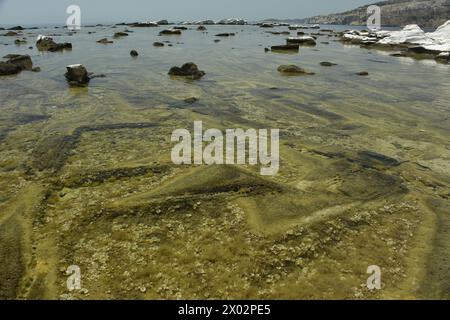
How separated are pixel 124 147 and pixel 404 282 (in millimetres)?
8104

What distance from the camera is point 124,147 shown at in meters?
10.1

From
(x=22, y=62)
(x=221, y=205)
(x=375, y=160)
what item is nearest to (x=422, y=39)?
(x=375, y=160)

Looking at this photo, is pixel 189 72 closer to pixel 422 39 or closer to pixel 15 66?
pixel 15 66

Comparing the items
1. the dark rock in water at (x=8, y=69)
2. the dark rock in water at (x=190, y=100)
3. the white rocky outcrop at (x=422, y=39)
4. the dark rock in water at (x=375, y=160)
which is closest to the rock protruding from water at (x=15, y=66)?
the dark rock in water at (x=8, y=69)

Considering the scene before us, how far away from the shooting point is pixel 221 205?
716 cm

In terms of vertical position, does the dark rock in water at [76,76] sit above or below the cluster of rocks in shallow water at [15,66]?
below

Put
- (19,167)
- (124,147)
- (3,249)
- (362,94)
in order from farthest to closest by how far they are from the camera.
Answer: (362,94), (124,147), (19,167), (3,249)

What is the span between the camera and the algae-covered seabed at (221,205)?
17.0 feet

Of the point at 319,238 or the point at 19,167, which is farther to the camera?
the point at 19,167

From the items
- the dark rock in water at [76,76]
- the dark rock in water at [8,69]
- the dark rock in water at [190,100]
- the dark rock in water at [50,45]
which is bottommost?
the dark rock in water at [190,100]

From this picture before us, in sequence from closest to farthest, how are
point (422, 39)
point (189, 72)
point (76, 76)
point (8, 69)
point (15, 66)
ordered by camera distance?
point (76, 76) → point (189, 72) → point (8, 69) → point (15, 66) → point (422, 39)

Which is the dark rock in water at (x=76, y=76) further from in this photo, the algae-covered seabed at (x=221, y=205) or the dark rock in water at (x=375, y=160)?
the dark rock in water at (x=375, y=160)
